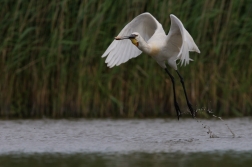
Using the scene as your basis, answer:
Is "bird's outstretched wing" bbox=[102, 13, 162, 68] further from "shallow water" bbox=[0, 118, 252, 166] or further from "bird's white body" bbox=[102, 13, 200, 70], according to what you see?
Answer: "shallow water" bbox=[0, 118, 252, 166]

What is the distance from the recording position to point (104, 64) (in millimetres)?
11148

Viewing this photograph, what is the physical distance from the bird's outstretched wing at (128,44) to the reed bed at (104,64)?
0.90 meters

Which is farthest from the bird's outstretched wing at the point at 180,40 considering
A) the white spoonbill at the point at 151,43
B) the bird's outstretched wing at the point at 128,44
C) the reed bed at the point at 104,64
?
the reed bed at the point at 104,64

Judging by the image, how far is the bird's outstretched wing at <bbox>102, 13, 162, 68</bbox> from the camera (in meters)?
9.93

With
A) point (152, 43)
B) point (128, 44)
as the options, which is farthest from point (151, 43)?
point (128, 44)

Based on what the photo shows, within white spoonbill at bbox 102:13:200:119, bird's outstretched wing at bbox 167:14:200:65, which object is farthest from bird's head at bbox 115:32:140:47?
bird's outstretched wing at bbox 167:14:200:65

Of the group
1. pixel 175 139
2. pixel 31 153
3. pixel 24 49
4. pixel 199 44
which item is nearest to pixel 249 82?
pixel 199 44

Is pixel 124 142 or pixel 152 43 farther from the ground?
pixel 152 43

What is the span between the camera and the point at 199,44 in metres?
11.1

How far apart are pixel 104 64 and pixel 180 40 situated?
6.08 feet

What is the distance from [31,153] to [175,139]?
193 cm

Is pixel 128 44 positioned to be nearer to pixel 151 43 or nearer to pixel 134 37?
pixel 151 43

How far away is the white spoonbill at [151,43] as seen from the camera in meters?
9.30

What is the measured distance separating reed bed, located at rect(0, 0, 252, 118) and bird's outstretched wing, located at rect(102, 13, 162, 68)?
0.90 metres
